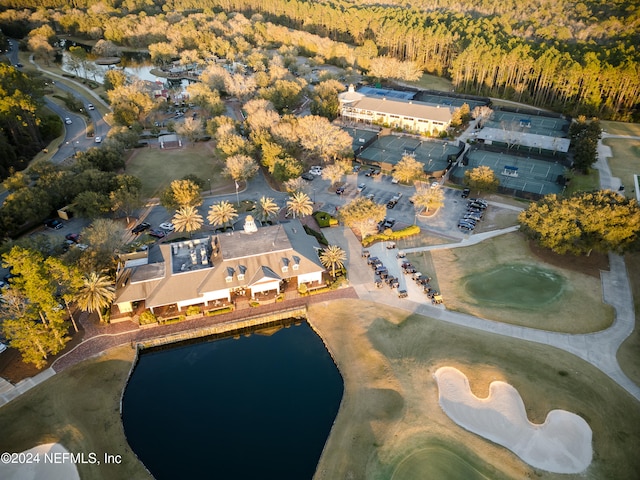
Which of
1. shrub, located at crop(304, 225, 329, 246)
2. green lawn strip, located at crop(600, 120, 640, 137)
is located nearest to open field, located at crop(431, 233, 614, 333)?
shrub, located at crop(304, 225, 329, 246)

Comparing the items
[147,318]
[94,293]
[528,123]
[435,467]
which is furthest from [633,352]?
[528,123]

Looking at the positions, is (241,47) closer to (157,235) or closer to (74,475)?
(157,235)

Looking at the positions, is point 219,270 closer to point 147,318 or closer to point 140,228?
point 147,318

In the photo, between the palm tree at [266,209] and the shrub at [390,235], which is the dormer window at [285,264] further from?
the shrub at [390,235]

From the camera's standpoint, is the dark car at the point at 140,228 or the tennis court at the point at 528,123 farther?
the tennis court at the point at 528,123

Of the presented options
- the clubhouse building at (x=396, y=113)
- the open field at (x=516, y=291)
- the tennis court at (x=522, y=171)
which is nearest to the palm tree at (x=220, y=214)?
the open field at (x=516, y=291)

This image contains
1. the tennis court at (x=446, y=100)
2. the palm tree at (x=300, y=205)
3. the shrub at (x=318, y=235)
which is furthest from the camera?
the tennis court at (x=446, y=100)
